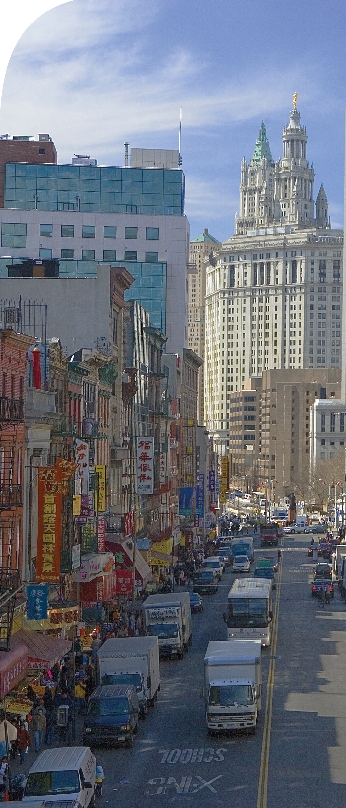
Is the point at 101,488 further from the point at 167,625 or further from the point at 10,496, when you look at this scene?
the point at 10,496

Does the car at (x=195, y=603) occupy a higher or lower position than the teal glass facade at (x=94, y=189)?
lower

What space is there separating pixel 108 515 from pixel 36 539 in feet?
74.6

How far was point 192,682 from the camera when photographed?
48500 millimetres

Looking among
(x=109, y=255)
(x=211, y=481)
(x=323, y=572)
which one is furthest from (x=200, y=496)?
(x=323, y=572)

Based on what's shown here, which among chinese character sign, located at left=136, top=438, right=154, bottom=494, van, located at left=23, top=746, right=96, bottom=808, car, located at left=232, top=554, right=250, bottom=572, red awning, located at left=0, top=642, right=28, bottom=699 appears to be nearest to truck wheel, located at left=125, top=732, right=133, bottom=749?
red awning, located at left=0, top=642, right=28, bottom=699

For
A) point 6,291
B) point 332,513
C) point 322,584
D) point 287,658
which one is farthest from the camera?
point 332,513

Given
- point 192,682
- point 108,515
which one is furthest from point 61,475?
point 108,515

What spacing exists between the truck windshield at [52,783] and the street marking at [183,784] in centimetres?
345

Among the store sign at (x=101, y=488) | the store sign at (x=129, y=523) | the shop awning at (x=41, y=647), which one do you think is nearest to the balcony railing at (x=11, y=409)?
the shop awning at (x=41, y=647)

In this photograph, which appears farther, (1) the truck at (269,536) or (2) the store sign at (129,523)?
(1) the truck at (269,536)

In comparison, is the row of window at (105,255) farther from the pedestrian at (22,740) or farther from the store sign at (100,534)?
the pedestrian at (22,740)

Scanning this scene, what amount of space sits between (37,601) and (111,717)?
21.0ft

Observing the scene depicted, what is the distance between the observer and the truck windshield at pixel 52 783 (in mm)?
27641

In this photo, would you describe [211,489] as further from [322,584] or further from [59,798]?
[59,798]
